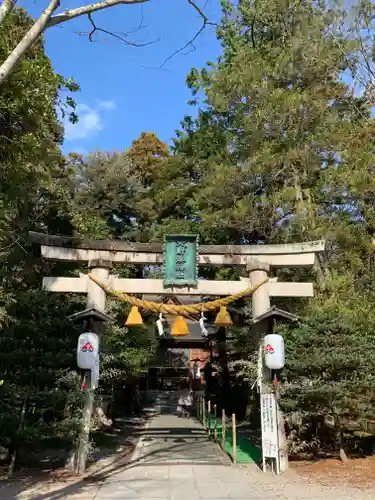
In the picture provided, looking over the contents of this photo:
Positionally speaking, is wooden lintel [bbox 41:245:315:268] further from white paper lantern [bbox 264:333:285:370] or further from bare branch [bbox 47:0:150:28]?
bare branch [bbox 47:0:150:28]

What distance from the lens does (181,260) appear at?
10.5 m

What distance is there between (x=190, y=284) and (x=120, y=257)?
5.87 feet

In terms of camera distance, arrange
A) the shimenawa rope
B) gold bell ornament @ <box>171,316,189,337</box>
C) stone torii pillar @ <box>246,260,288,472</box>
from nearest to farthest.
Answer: stone torii pillar @ <box>246,260,288,472</box>
the shimenawa rope
gold bell ornament @ <box>171,316,189,337</box>

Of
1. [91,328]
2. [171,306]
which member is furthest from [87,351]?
[171,306]

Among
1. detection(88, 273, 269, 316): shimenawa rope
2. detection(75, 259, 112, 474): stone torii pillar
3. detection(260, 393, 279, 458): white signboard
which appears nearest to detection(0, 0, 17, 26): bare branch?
detection(75, 259, 112, 474): stone torii pillar

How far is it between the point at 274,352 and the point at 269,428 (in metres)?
1.54

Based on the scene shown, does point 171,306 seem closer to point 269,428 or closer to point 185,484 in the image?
point 269,428

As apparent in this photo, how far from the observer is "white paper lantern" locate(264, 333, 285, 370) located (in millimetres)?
9305

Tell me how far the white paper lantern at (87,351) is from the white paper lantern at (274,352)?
11.7 ft

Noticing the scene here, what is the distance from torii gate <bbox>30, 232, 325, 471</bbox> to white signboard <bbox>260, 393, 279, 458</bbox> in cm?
184

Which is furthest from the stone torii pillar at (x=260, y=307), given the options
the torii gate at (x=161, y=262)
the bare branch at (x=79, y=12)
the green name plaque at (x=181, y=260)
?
the bare branch at (x=79, y=12)

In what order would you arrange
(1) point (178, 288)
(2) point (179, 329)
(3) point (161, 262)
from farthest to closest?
(3) point (161, 262) → (2) point (179, 329) → (1) point (178, 288)

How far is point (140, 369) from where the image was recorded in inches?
670

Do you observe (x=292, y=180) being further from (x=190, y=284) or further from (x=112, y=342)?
(x=112, y=342)
